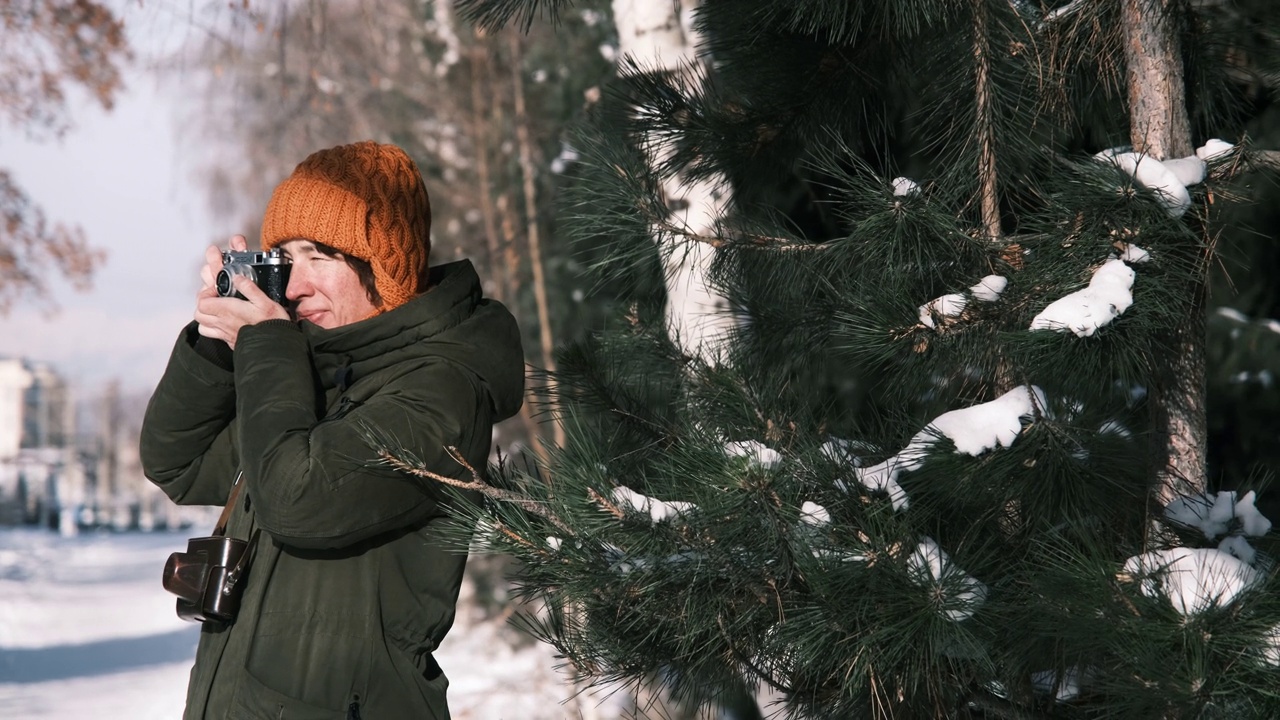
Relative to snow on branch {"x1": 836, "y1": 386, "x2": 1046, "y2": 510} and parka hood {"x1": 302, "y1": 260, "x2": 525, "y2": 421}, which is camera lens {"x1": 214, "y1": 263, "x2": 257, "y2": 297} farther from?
snow on branch {"x1": 836, "y1": 386, "x2": 1046, "y2": 510}

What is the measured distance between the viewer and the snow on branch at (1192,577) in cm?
140

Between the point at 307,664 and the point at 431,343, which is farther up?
the point at 431,343

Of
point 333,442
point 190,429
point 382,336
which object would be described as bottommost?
point 190,429

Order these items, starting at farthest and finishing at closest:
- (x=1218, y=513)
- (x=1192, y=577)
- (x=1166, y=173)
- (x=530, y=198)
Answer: (x=530, y=198)
(x=1218, y=513)
(x=1166, y=173)
(x=1192, y=577)

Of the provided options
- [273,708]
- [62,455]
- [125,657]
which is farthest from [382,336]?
[62,455]

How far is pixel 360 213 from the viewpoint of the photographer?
6.51ft

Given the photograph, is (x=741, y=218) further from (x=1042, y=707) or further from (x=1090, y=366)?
(x=1042, y=707)

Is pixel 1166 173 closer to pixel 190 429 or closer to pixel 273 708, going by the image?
pixel 273 708

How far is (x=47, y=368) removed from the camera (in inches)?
557

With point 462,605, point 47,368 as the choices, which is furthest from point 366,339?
point 47,368

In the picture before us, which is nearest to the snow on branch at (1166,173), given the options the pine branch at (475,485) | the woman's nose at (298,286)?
the pine branch at (475,485)

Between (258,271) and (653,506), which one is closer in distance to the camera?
(653,506)

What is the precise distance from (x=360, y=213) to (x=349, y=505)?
0.53 m

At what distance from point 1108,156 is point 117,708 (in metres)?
6.83
